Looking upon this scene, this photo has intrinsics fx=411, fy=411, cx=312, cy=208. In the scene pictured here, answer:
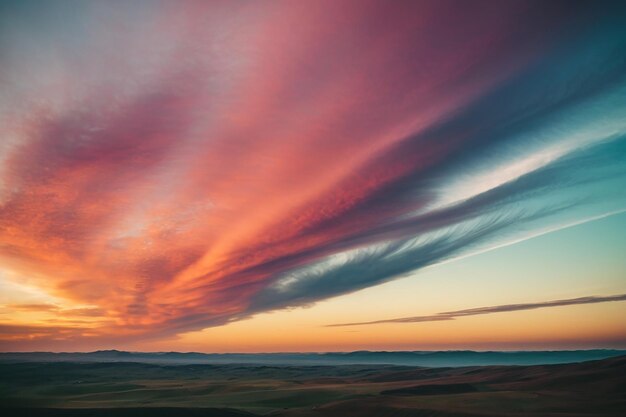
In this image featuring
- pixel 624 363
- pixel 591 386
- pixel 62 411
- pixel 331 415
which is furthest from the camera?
pixel 624 363

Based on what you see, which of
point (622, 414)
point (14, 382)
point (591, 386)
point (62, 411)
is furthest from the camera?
point (14, 382)

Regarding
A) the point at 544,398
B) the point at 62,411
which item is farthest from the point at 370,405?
the point at 62,411

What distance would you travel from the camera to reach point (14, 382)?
4200 inches

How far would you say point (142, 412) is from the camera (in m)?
46.2

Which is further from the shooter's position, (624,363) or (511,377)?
(511,377)

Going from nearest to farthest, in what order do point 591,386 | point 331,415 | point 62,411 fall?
point 331,415 < point 62,411 < point 591,386

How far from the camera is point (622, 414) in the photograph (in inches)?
1403

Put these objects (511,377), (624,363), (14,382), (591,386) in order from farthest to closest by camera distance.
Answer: (14,382)
(511,377)
(624,363)
(591,386)

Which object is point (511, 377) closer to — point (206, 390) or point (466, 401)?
point (466, 401)

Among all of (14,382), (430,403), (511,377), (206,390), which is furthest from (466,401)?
(14,382)

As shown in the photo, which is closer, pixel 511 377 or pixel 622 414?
pixel 622 414

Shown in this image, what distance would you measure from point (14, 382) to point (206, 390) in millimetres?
62883

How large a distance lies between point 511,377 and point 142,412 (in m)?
64.8

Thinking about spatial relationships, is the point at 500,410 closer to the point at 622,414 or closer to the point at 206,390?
the point at 622,414
